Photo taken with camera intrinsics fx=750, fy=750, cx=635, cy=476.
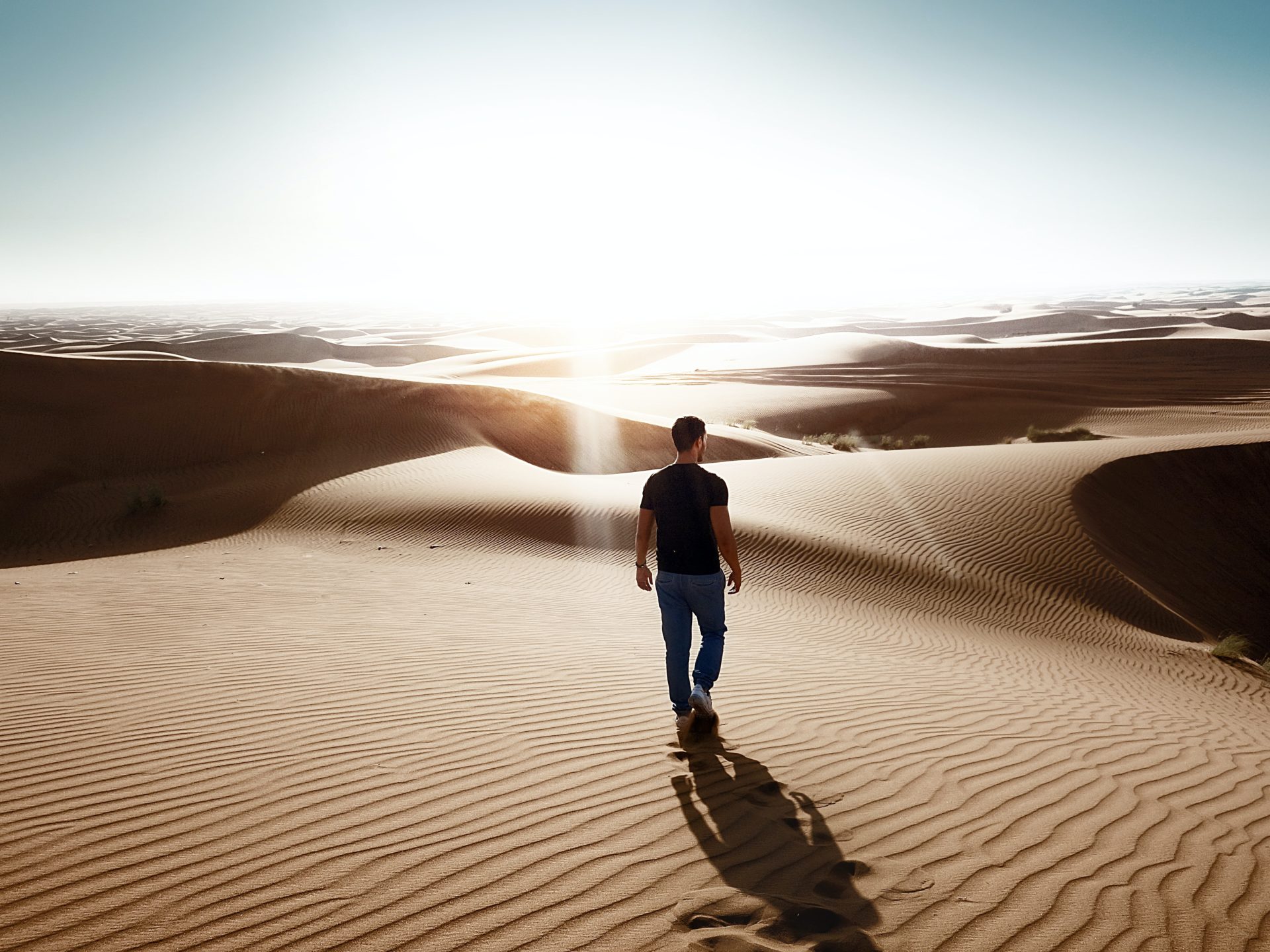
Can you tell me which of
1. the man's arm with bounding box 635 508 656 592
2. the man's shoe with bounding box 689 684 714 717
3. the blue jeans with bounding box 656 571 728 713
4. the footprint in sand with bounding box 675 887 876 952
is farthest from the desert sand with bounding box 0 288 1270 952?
the man's arm with bounding box 635 508 656 592

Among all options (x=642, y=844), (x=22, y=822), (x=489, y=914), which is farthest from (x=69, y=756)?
(x=642, y=844)

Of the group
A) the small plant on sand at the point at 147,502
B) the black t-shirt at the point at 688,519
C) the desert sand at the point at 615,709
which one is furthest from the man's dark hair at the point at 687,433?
the small plant on sand at the point at 147,502

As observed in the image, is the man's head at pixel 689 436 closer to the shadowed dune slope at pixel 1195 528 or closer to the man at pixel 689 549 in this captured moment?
the man at pixel 689 549

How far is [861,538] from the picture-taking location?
11.4 m

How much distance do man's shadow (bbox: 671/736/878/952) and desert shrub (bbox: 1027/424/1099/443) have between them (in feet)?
77.0

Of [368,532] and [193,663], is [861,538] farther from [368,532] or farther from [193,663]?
[193,663]

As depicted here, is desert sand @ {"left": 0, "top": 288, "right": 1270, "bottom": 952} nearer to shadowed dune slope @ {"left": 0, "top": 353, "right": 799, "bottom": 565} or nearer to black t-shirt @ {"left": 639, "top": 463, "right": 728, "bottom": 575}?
shadowed dune slope @ {"left": 0, "top": 353, "right": 799, "bottom": 565}

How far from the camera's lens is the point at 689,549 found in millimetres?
4031

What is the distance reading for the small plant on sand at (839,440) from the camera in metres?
24.8

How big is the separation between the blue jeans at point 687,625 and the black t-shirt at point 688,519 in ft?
0.22

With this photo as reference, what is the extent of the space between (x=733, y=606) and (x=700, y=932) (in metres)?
6.65

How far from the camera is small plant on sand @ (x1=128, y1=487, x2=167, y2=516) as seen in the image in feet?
46.4

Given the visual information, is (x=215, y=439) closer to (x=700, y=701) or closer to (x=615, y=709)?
(x=615, y=709)

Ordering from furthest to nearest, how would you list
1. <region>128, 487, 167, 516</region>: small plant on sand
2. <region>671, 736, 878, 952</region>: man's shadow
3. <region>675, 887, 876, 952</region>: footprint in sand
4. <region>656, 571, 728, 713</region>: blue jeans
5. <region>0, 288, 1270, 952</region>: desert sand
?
<region>128, 487, 167, 516</region>: small plant on sand → <region>656, 571, 728, 713</region>: blue jeans → <region>0, 288, 1270, 952</region>: desert sand → <region>671, 736, 878, 952</region>: man's shadow → <region>675, 887, 876, 952</region>: footprint in sand
